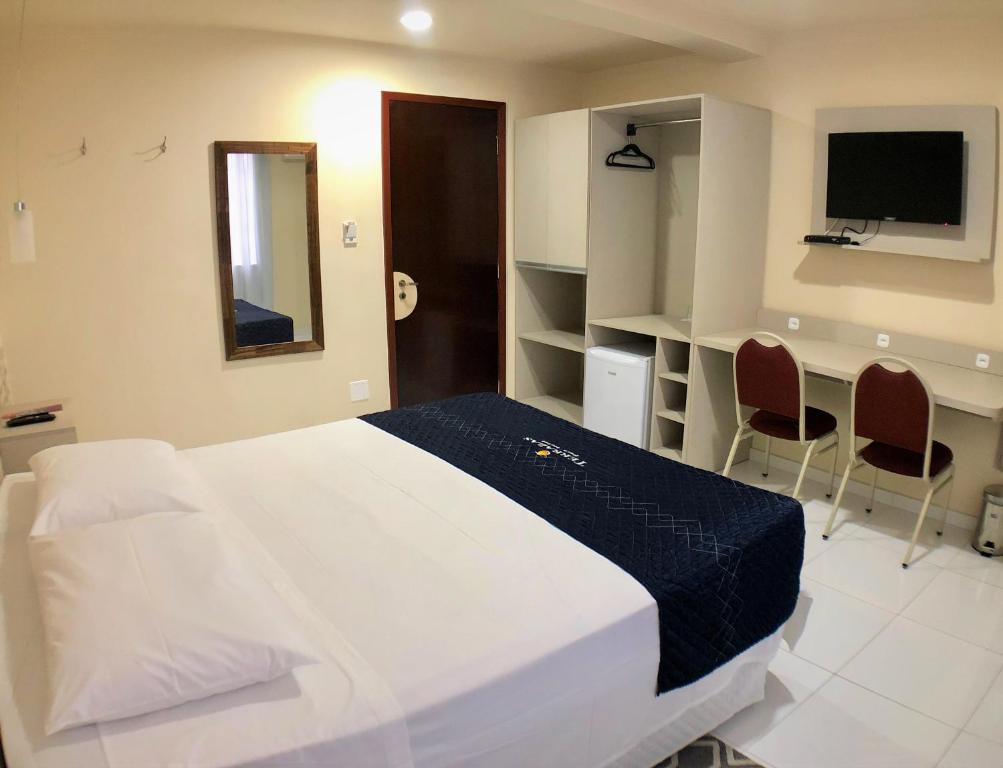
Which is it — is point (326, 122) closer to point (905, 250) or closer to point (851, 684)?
point (905, 250)

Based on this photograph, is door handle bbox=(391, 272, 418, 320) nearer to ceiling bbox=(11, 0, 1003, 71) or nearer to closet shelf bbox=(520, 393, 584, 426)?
closet shelf bbox=(520, 393, 584, 426)

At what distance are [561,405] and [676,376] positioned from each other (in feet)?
3.70

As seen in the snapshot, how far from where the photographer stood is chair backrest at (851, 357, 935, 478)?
2.96m

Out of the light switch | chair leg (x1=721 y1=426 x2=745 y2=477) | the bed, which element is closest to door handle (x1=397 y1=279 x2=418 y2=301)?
the light switch

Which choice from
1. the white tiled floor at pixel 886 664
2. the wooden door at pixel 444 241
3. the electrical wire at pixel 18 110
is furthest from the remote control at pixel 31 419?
the white tiled floor at pixel 886 664

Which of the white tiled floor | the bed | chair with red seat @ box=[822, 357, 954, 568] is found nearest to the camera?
the white tiled floor

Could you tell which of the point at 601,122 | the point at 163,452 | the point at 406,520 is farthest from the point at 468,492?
the point at 601,122

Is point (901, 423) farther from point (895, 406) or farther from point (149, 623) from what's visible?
point (149, 623)

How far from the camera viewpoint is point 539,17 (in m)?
3.50

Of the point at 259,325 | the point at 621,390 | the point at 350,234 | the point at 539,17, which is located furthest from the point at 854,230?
the point at 259,325

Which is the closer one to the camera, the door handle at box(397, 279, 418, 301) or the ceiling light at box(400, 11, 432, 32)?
the ceiling light at box(400, 11, 432, 32)

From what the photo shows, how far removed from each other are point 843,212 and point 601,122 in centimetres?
138

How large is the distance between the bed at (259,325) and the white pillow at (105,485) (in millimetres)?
1647

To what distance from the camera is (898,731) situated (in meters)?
2.20
